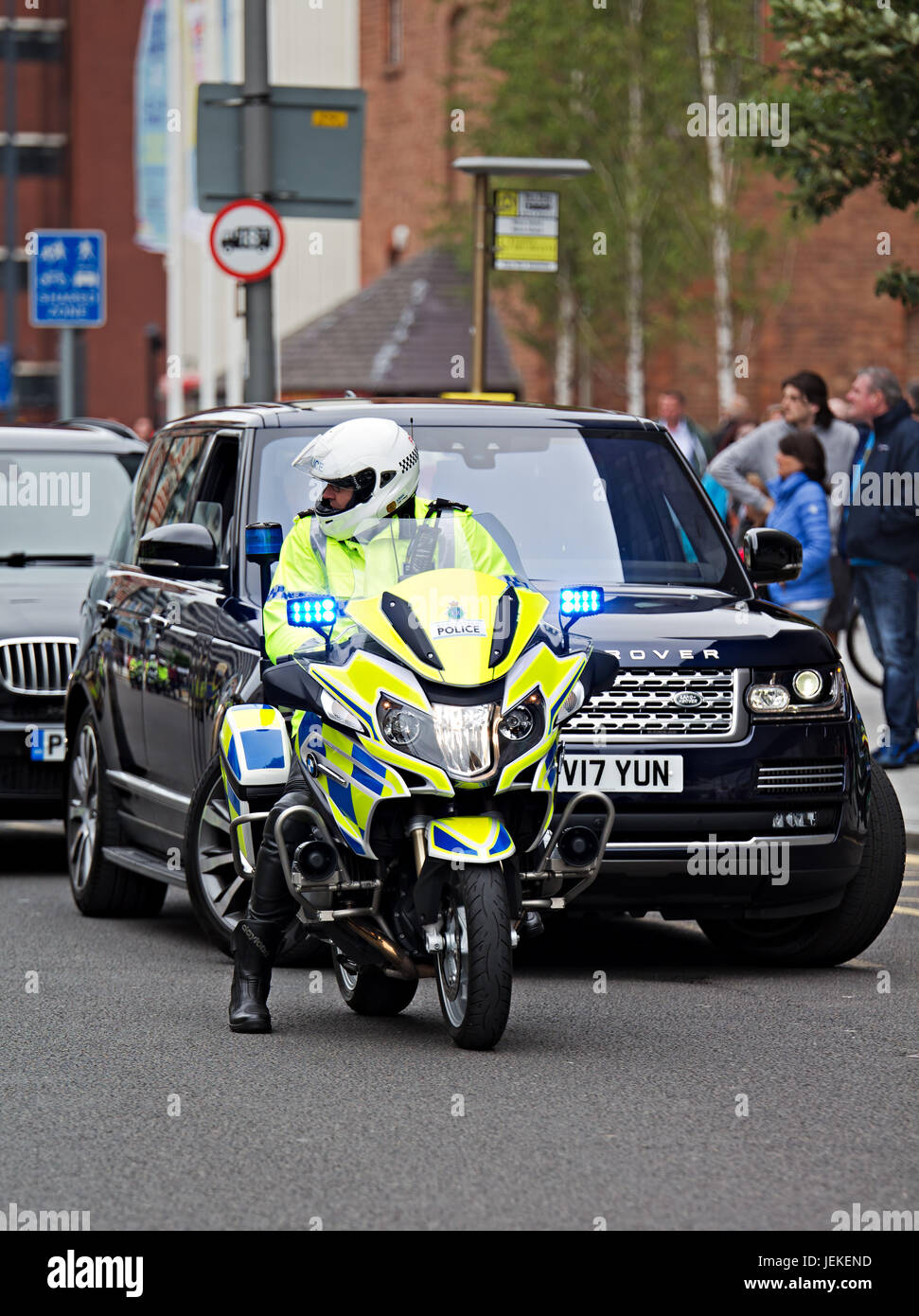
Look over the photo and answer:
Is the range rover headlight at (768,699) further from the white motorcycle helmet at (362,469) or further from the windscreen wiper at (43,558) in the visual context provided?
the windscreen wiper at (43,558)

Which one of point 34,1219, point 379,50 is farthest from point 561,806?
point 379,50

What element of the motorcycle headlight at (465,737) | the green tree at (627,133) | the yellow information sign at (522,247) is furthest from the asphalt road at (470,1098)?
the green tree at (627,133)

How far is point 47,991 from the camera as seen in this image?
8148mm

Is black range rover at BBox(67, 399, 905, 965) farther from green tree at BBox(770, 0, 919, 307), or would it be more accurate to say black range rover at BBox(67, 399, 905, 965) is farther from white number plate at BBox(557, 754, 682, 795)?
green tree at BBox(770, 0, 919, 307)

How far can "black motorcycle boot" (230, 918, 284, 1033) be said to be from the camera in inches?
287

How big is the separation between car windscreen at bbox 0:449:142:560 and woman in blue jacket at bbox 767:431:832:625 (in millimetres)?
3416

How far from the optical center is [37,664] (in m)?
11.5

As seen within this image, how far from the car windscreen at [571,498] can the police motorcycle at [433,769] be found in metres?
1.65

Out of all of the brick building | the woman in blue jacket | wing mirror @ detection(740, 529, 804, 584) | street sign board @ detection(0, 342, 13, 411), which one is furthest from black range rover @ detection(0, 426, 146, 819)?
street sign board @ detection(0, 342, 13, 411)

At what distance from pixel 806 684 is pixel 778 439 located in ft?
23.9

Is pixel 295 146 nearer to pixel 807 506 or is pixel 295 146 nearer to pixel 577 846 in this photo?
pixel 807 506

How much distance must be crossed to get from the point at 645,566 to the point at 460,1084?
112 inches
